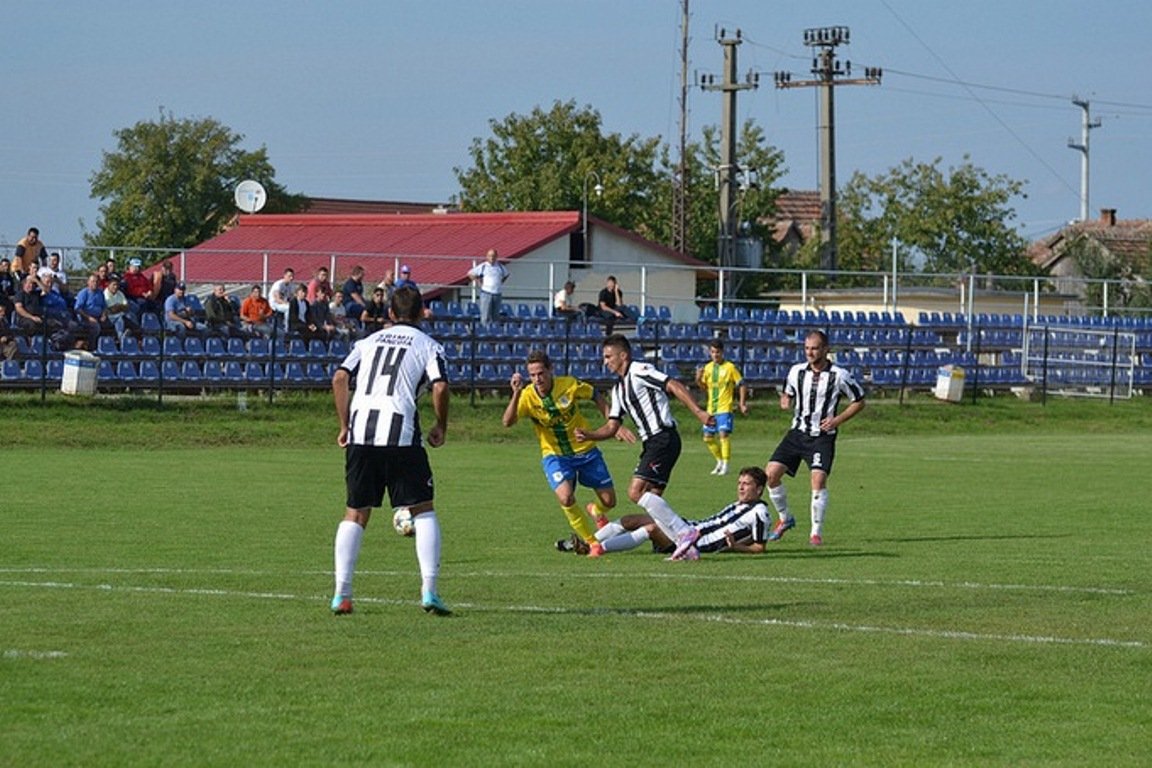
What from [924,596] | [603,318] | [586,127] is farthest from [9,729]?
[586,127]

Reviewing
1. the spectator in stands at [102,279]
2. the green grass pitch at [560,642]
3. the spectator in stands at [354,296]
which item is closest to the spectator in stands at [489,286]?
the spectator in stands at [354,296]

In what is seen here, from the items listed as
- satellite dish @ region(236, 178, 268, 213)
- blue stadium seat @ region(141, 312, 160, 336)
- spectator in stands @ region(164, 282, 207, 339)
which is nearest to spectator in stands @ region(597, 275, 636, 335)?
spectator in stands @ region(164, 282, 207, 339)

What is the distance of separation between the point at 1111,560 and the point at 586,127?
63.9 meters

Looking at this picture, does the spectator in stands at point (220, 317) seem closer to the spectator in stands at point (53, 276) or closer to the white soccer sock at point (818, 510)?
the spectator in stands at point (53, 276)

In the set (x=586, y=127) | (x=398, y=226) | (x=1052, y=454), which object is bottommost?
(x=1052, y=454)

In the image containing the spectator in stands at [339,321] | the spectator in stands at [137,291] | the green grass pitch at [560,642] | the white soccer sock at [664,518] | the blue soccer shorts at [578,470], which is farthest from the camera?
the spectator in stands at [339,321]

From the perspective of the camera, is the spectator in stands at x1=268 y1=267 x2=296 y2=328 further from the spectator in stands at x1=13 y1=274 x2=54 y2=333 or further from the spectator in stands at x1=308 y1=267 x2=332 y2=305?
the spectator in stands at x1=13 y1=274 x2=54 y2=333

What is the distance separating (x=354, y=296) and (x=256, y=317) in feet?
7.10

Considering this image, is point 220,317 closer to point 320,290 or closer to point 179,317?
point 179,317

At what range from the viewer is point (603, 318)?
40.5 m

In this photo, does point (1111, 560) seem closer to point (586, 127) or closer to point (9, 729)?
point (9, 729)

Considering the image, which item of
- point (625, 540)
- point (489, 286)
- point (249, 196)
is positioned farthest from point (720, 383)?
point (249, 196)

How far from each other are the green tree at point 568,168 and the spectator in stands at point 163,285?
1624 inches

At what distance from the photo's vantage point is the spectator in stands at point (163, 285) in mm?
34594
